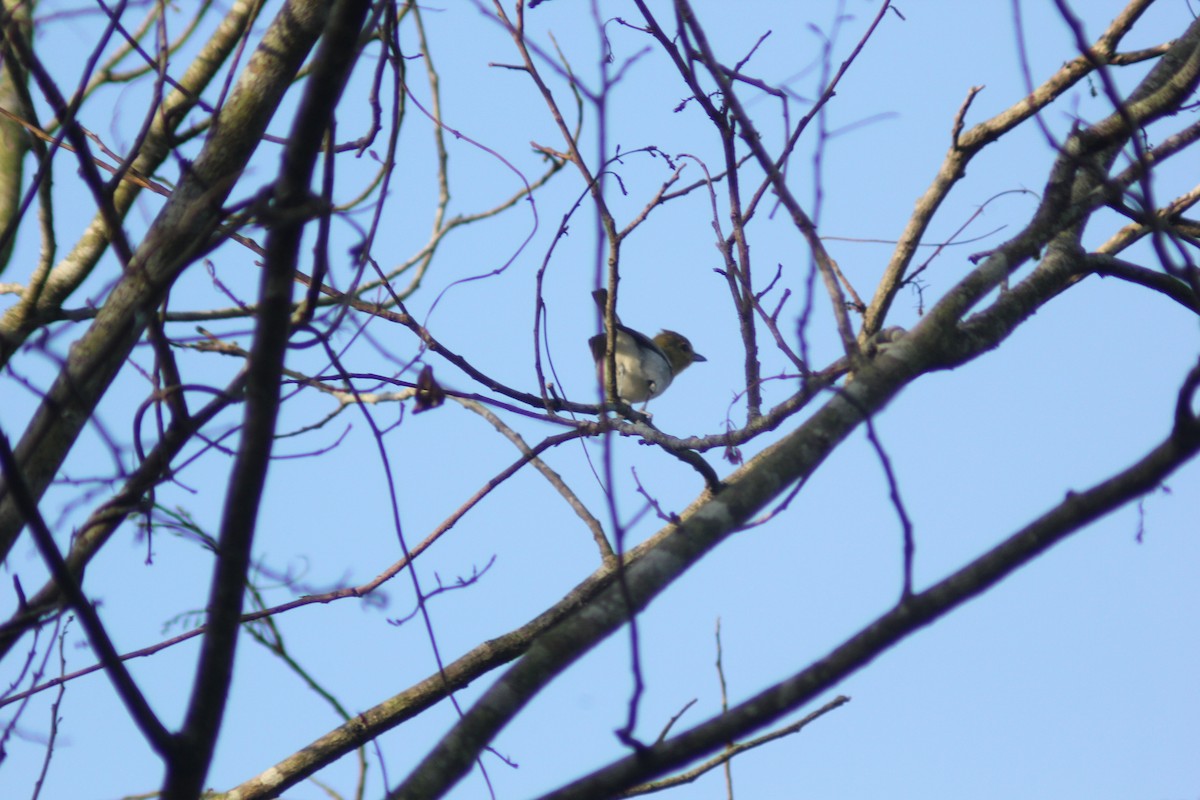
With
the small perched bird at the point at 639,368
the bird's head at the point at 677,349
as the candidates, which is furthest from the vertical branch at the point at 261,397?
the bird's head at the point at 677,349

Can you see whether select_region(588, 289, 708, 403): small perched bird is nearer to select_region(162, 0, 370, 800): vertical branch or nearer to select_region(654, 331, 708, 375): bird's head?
select_region(654, 331, 708, 375): bird's head

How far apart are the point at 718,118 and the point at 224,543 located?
2.09m

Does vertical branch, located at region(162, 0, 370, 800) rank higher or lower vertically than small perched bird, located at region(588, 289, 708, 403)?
lower

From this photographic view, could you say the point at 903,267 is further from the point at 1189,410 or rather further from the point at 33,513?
the point at 33,513

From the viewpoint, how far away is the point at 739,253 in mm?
3414

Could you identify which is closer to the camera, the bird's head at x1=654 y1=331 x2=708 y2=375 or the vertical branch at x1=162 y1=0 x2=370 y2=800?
the vertical branch at x1=162 y1=0 x2=370 y2=800

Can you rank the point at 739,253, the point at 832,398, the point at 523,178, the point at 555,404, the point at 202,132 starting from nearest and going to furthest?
the point at 832,398 < the point at 523,178 < the point at 739,253 < the point at 555,404 < the point at 202,132

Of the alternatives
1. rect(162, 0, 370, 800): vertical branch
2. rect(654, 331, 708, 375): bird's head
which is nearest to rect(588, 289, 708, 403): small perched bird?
rect(654, 331, 708, 375): bird's head

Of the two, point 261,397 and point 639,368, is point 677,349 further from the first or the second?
point 261,397

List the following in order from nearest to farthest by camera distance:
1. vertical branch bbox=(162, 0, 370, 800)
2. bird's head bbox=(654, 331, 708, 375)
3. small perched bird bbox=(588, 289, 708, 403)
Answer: vertical branch bbox=(162, 0, 370, 800) → small perched bird bbox=(588, 289, 708, 403) → bird's head bbox=(654, 331, 708, 375)

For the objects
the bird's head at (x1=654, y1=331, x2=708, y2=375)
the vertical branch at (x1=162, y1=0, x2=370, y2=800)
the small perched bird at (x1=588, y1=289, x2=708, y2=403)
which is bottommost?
the vertical branch at (x1=162, y1=0, x2=370, y2=800)

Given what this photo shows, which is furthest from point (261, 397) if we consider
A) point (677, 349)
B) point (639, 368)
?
point (677, 349)

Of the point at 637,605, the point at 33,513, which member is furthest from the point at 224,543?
the point at 637,605

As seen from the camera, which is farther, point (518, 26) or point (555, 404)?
point (555, 404)
